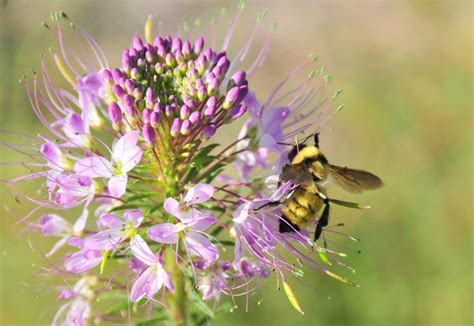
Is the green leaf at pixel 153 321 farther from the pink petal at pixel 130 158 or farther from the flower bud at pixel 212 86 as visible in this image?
the flower bud at pixel 212 86

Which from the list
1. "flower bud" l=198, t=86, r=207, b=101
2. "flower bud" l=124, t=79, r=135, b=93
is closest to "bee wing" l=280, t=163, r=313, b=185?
"flower bud" l=198, t=86, r=207, b=101

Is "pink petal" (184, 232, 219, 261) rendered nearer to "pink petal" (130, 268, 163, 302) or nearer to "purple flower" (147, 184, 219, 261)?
"purple flower" (147, 184, 219, 261)

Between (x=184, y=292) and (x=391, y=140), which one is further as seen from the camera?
(x=391, y=140)

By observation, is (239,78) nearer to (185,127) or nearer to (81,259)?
(185,127)

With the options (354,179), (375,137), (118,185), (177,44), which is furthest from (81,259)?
(375,137)

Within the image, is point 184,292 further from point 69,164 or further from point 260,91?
point 260,91

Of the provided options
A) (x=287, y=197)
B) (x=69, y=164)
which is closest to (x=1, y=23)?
(x=69, y=164)

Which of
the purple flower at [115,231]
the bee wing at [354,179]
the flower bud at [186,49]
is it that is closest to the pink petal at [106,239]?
the purple flower at [115,231]
